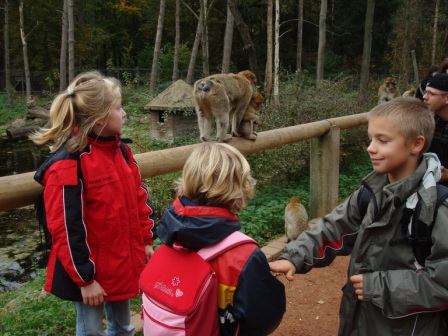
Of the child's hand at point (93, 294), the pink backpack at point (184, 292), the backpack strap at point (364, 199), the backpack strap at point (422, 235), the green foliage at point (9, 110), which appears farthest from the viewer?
the green foliage at point (9, 110)

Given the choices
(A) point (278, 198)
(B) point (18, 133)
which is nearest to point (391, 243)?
(A) point (278, 198)

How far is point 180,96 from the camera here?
500 inches

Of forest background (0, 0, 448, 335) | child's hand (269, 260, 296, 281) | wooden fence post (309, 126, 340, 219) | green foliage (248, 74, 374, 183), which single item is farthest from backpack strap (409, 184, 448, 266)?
green foliage (248, 74, 374, 183)

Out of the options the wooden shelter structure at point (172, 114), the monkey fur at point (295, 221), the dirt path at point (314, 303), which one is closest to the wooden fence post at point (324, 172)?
the monkey fur at point (295, 221)

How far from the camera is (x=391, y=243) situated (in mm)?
1859

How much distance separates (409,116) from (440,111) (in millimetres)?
1468

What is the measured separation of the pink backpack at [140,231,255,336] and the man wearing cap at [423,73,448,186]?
6.55 ft

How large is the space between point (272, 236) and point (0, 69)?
35.6m

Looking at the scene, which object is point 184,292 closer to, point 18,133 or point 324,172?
point 324,172

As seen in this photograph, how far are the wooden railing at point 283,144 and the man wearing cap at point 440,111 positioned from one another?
1534 millimetres

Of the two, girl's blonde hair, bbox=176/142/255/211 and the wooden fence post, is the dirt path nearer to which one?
the wooden fence post

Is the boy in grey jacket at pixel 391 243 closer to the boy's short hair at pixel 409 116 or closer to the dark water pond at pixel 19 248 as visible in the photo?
the boy's short hair at pixel 409 116

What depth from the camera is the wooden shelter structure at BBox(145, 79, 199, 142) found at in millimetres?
12469

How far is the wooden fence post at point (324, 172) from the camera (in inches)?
216
